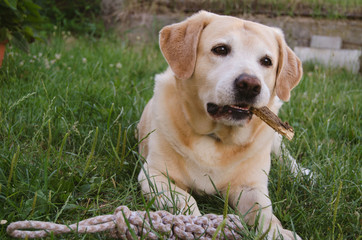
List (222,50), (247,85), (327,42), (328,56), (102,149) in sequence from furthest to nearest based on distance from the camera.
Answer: (327,42) < (328,56) < (102,149) < (222,50) < (247,85)

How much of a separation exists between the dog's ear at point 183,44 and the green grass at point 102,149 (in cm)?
47

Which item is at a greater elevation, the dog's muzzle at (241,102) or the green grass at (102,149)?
the dog's muzzle at (241,102)

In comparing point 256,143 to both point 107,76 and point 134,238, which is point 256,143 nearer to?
point 134,238

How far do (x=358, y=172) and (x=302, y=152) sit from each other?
578mm

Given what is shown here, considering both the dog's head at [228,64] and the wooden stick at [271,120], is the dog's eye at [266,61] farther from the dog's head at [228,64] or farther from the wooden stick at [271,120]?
the wooden stick at [271,120]

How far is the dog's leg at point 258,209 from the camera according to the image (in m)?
1.96

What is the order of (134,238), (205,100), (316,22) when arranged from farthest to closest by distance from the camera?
(316,22)
(205,100)
(134,238)

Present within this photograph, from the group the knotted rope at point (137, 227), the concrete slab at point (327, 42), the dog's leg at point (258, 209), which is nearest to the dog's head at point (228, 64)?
the dog's leg at point (258, 209)

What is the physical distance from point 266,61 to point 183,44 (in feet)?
1.72

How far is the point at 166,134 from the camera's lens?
98.5 inches

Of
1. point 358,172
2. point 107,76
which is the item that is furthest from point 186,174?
point 107,76

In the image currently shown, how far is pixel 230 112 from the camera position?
7.62 ft

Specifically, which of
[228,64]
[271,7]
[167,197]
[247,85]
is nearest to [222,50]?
[228,64]

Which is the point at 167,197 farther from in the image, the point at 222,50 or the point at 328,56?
the point at 328,56
